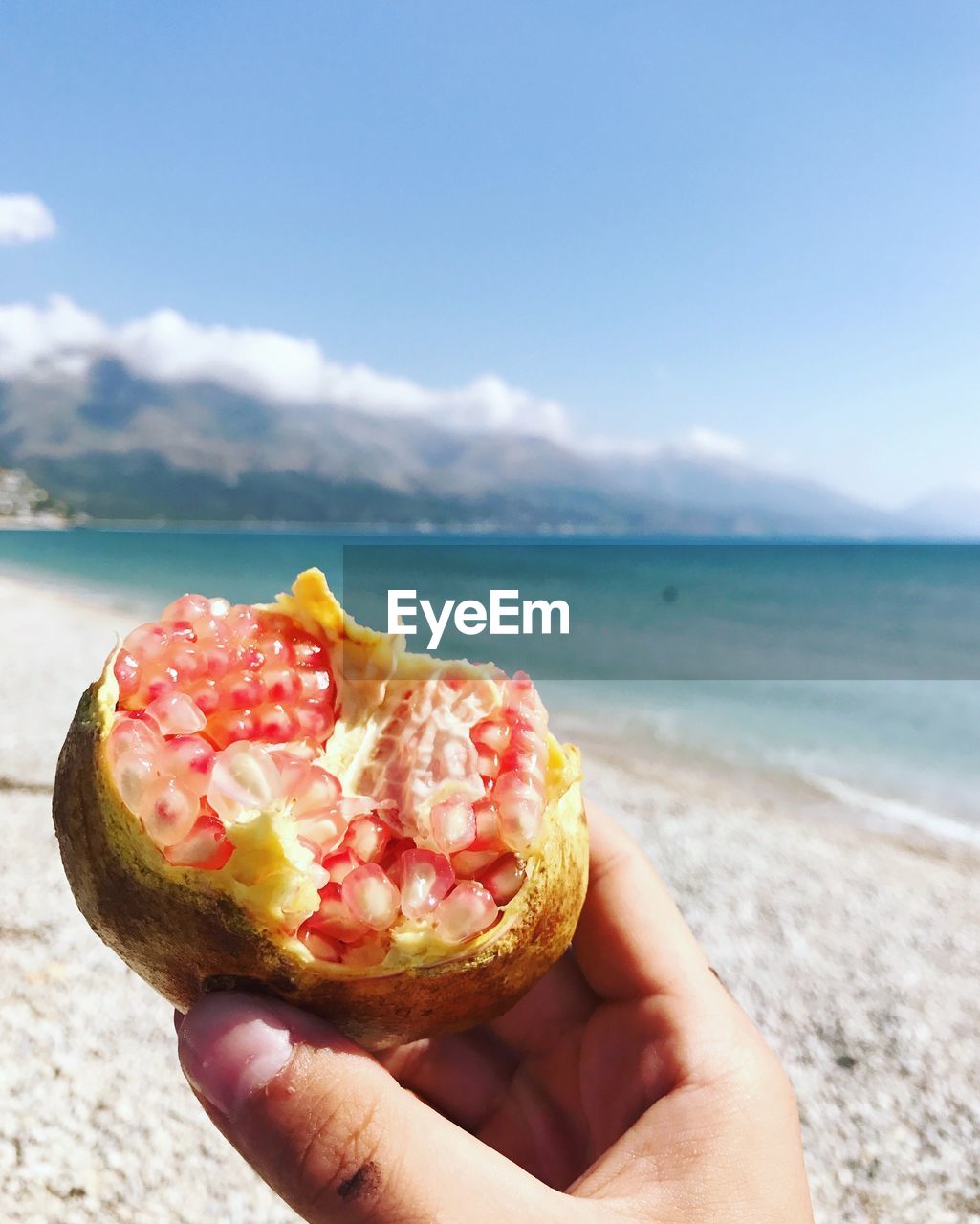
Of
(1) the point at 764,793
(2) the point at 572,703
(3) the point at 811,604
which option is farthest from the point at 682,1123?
(3) the point at 811,604

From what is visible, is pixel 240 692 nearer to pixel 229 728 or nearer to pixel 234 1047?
pixel 229 728

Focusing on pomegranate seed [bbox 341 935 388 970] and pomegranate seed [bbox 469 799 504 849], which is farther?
pomegranate seed [bbox 469 799 504 849]

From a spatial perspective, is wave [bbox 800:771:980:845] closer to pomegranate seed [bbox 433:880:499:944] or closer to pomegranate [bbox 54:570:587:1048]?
pomegranate [bbox 54:570:587:1048]

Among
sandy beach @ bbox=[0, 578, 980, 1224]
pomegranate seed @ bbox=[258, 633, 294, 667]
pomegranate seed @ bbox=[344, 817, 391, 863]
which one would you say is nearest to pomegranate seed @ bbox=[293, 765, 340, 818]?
pomegranate seed @ bbox=[344, 817, 391, 863]

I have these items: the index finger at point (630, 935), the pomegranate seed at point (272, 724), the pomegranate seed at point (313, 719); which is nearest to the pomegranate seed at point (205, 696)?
the pomegranate seed at point (272, 724)

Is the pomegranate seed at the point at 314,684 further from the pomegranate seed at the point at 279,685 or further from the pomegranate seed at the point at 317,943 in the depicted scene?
the pomegranate seed at the point at 317,943

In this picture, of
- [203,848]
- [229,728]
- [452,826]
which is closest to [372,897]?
[452,826]

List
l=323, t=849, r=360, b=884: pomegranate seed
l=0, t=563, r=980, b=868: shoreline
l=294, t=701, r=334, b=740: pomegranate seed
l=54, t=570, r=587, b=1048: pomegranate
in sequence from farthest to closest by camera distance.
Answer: l=0, t=563, r=980, b=868: shoreline
l=294, t=701, r=334, b=740: pomegranate seed
l=323, t=849, r=360, b=884: pomegranate seed
l=54, t=570, r=587, b=1048: pomegranate

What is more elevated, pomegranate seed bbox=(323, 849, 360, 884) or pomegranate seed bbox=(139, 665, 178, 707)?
pomegranate seed bbox=(139, 665, 178, 707)
